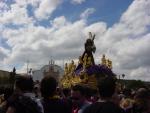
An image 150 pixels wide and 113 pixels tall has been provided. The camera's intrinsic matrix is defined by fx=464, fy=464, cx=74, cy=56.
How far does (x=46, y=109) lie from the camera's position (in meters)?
7.25

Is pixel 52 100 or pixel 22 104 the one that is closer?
pixel 22 104

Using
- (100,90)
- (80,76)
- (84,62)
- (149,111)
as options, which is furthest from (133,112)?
(84,62)

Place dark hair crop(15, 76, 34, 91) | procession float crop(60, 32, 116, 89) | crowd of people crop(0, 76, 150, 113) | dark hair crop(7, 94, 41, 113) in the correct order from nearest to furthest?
1. crowd of people crop(0, 76, 150, 113)
2. dark hair crop(7, 94, 41, 113)
3. dark hair crop(15, 76, 34, 91)
4. procession float crop(60, 32, 116, 89)

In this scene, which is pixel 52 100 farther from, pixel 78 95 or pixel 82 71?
pixel 82 71

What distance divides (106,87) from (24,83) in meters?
1.42

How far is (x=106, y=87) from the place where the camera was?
605cm

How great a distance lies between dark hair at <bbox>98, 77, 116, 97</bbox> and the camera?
6.05m

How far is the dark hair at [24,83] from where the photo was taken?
6.86 metres

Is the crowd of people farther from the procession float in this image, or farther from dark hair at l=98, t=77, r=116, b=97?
the procession float

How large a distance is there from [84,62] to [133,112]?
16.2m

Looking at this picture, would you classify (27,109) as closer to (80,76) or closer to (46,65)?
(80,76)

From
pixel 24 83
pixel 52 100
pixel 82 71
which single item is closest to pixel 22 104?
pixel 24 83

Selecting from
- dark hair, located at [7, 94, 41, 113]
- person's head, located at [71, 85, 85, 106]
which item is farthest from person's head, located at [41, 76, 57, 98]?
person's head, located at [71, 85, 85, 106]

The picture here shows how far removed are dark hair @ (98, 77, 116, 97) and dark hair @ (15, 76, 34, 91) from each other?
128 centimetres
